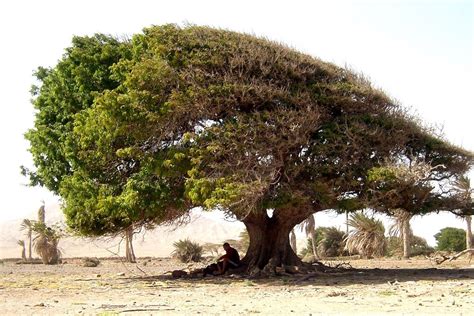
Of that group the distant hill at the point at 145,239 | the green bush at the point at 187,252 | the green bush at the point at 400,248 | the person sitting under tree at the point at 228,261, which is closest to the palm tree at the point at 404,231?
the green bush at the point at 400,248

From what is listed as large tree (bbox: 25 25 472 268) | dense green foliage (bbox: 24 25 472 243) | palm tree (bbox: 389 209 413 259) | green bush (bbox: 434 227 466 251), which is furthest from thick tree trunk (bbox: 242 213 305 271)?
green bush (bbox: 434 227 466 251)

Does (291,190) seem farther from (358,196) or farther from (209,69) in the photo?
(209,69)

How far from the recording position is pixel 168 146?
2195cm

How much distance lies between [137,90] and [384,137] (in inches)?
331

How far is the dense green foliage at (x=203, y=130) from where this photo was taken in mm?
20859

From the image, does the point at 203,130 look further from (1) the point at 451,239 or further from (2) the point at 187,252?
(1) the point at 451,239

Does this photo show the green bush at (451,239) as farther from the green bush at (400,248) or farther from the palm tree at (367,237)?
the palm tree at (367,237)

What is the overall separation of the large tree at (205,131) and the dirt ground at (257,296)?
7.88 ft

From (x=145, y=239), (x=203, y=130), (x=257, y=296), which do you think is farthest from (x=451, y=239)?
(x=145, y=239)

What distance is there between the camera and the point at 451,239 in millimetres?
56969

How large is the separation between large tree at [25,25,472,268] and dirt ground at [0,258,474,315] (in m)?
2.40

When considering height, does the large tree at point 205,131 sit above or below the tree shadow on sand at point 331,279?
above

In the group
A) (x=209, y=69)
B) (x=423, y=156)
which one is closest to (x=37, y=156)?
(x=209, y=69)

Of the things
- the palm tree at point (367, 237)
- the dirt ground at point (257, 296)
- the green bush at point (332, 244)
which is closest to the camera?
the dirt ground at point (257, 296)
